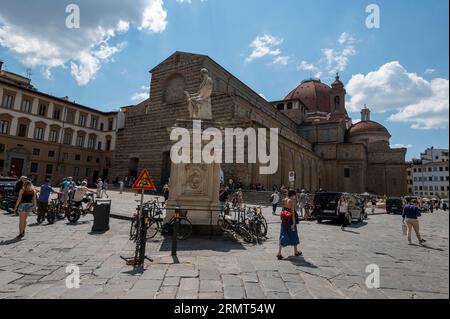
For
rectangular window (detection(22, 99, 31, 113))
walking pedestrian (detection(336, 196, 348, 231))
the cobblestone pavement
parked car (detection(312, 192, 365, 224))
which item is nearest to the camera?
the cobblestone pavement

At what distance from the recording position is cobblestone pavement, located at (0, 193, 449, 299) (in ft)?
12.8

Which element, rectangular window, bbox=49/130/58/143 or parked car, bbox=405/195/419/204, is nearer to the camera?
parked car, bbox=405/195/419/204

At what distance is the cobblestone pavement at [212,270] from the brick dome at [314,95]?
5282 cm

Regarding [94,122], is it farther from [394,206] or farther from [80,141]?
[394,206]

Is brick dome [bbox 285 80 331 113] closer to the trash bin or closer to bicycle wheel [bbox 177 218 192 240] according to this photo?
the trash bin

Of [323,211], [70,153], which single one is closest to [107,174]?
[70,153]

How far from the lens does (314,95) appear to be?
5797 cm

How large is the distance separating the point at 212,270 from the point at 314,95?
58.5m

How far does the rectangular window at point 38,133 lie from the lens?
34234 mm

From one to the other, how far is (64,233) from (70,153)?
34722mm

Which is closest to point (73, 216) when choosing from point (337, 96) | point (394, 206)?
point (394, 206)

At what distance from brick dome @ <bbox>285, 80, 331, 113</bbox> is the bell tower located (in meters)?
1.82

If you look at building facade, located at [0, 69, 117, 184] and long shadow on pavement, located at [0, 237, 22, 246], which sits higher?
building facade, located at [0, 69, 117, 184]

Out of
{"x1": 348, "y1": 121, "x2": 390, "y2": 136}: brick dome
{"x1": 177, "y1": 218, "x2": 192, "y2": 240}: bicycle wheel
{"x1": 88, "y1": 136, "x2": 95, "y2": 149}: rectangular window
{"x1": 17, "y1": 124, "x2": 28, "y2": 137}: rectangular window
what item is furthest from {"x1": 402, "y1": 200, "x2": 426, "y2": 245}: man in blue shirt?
{"x1": 348, "y1": 121, "x2": 390, "y2": 136}: brick dome
